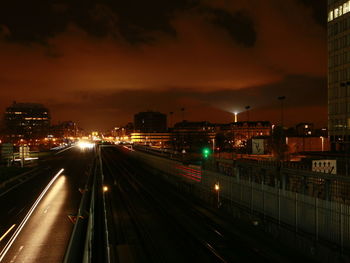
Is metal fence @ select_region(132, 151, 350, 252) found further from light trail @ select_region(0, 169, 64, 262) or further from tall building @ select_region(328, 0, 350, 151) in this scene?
tall building @ select_region(328, 0, 350, 151)

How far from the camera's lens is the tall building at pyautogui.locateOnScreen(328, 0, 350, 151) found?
74.4m

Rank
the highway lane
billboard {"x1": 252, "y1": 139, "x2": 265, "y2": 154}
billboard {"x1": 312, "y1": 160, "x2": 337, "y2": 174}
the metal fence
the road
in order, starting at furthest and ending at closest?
1. billboard {"x1": 252, "y1": 139, "x2": 265, "y2": 154}
2. billboard {"x1": 312, "y1": 160, "x2": 337, "y2": 174}
3. the highway lane
4. the road
5. the metal fence

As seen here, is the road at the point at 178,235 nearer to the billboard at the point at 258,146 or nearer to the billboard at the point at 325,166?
the billboard at the point at 325,166

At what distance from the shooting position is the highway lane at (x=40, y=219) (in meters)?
A: 20.5

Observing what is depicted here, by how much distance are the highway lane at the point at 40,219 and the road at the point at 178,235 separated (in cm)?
328

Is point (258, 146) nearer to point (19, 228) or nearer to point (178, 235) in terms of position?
point (178, 235)

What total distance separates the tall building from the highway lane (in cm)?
5382

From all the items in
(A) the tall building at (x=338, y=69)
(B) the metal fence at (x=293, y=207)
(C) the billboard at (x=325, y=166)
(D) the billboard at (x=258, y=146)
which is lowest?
(B) the metal fence at (x=293, y=207)

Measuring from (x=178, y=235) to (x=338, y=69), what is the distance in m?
66.0

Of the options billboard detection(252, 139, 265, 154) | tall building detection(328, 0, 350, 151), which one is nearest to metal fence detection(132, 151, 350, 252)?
billboard detection(252, 139, 265, 154)

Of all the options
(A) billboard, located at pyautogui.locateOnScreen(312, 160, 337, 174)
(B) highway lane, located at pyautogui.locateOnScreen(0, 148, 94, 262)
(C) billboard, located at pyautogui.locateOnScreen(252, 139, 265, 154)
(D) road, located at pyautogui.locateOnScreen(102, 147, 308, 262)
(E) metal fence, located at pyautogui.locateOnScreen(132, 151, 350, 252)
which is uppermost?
(C) billboard, located at pyautogui.locateOnScreen(252, 139, 265, 154)

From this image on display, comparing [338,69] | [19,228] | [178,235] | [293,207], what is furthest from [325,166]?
[338,69]

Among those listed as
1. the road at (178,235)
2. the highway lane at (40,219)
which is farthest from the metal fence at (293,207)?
the highway lane at (40,219)

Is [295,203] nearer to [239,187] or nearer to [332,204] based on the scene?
[332,204]
